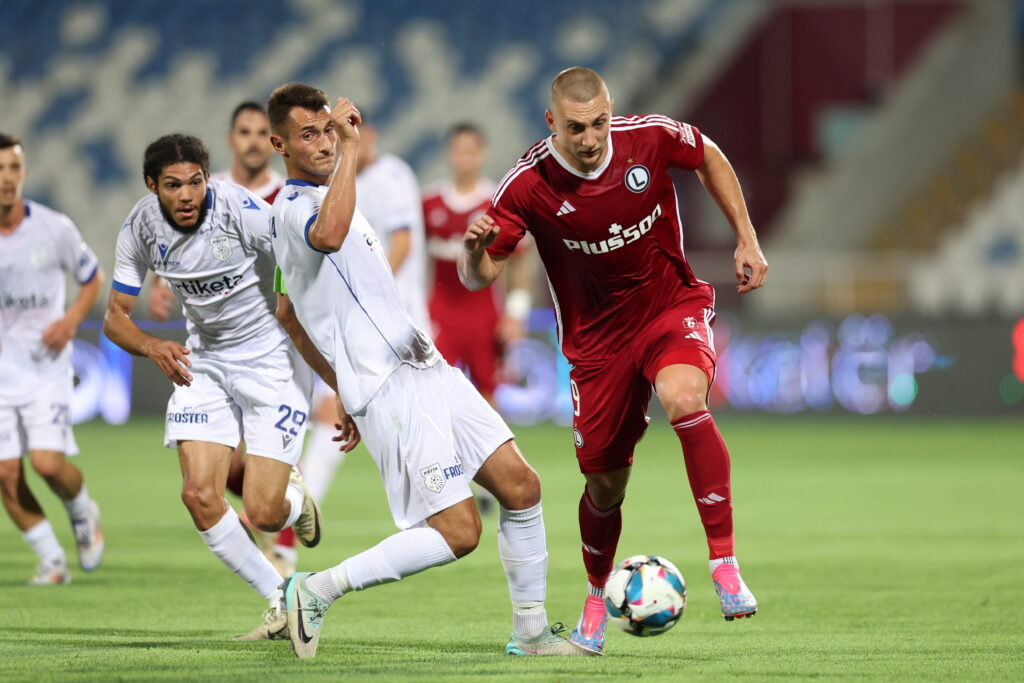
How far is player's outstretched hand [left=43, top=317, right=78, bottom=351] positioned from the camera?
789 cm

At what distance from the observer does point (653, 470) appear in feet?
46.0

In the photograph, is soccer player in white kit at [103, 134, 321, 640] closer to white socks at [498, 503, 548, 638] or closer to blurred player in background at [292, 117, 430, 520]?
white socks at [498, 503, 548, 638]

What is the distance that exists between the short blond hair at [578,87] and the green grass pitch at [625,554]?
191 cm

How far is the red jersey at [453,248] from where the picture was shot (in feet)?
36.1

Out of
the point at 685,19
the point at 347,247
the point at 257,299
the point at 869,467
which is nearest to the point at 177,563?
the point at 257,299

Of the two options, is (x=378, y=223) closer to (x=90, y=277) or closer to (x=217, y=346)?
(x=90, y=277)

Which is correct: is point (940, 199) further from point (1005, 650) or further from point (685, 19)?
point (1005, 650)

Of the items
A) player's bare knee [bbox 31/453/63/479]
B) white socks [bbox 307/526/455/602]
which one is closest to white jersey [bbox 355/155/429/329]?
player's bare knee [bbox 31/453/63/479]

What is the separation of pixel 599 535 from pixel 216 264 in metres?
1.87

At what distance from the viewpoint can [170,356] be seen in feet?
19.7

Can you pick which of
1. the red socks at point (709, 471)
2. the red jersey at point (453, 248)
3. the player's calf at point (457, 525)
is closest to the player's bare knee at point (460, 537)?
the player's calf at point (457, 525)

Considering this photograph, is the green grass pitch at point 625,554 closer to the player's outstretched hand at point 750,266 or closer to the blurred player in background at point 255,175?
the blurred player in background at point 255,175

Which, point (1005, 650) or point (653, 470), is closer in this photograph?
point (1005, 650)

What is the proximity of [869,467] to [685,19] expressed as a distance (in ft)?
38.2
